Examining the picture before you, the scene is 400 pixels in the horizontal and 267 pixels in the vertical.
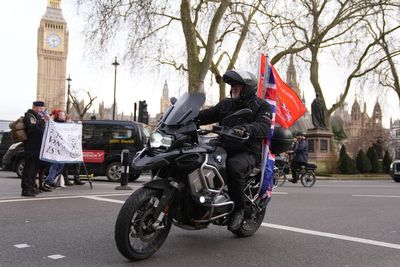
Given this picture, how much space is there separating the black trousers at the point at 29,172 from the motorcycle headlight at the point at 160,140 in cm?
610

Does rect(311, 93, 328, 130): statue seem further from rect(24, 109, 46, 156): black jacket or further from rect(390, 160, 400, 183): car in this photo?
rect(24, 109, 46, 156): black jacket

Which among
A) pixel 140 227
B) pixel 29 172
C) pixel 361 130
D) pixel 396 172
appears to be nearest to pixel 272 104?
pixel 140 227

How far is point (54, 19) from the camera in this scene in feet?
424

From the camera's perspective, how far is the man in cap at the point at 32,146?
9766 millimetres

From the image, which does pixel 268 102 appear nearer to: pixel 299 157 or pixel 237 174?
pixel 237 174

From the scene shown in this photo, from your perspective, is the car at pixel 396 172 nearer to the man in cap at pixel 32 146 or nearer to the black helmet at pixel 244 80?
the man in cap at pixel 32 146

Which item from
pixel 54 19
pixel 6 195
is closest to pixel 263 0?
pixel 6 195

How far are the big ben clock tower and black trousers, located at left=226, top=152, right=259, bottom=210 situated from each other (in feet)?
346

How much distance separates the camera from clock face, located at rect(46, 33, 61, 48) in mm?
122500

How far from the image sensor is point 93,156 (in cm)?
1612

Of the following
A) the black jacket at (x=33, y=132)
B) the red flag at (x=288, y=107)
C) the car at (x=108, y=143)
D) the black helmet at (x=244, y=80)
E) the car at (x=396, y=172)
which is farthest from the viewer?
the car at (x=396, y=172)

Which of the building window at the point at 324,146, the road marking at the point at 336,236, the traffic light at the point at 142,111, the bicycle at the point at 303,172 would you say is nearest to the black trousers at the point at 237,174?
the road marking at the point at 336,236

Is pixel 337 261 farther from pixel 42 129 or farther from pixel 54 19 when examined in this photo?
pixel 54 19

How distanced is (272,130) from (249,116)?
610 millimetres
